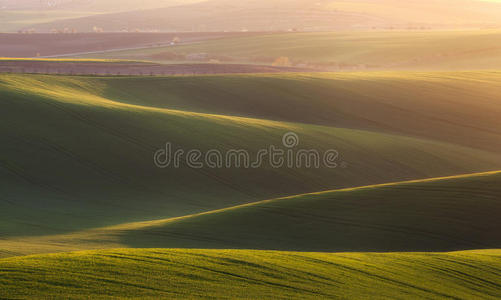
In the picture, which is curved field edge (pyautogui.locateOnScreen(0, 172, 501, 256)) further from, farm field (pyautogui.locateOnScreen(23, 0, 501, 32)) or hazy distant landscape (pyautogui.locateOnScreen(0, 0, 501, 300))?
farm field (pyautogui.locateOnScreen(23, 0, 501, 32))

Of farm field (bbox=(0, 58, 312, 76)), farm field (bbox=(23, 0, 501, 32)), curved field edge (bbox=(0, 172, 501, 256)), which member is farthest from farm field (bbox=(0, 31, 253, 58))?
curved field edge (bbox=(0, 172, 501, 256))

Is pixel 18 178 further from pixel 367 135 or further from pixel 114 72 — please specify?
pixel 114 72

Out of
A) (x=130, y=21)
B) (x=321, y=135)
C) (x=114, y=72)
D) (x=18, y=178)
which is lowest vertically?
(x=18, y=178)

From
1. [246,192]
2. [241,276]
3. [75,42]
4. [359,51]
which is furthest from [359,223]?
[75,42]

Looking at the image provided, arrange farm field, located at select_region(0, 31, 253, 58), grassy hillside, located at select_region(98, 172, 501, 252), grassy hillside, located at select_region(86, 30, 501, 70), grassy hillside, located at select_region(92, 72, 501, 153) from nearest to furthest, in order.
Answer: grassy hillside, located at select_region(98, 172, 501, 252), grassy hillside, located at select_region(92, 72, 501, 153), grassy hillside, located at select_region(86, 30, 501, 70), farm field, located at select_region(0, 31, 253, 58)

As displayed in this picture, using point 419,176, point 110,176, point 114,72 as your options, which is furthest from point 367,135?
point 114,72

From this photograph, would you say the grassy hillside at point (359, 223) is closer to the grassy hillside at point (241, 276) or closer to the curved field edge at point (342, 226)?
the curved field edge at point (342, 226)
